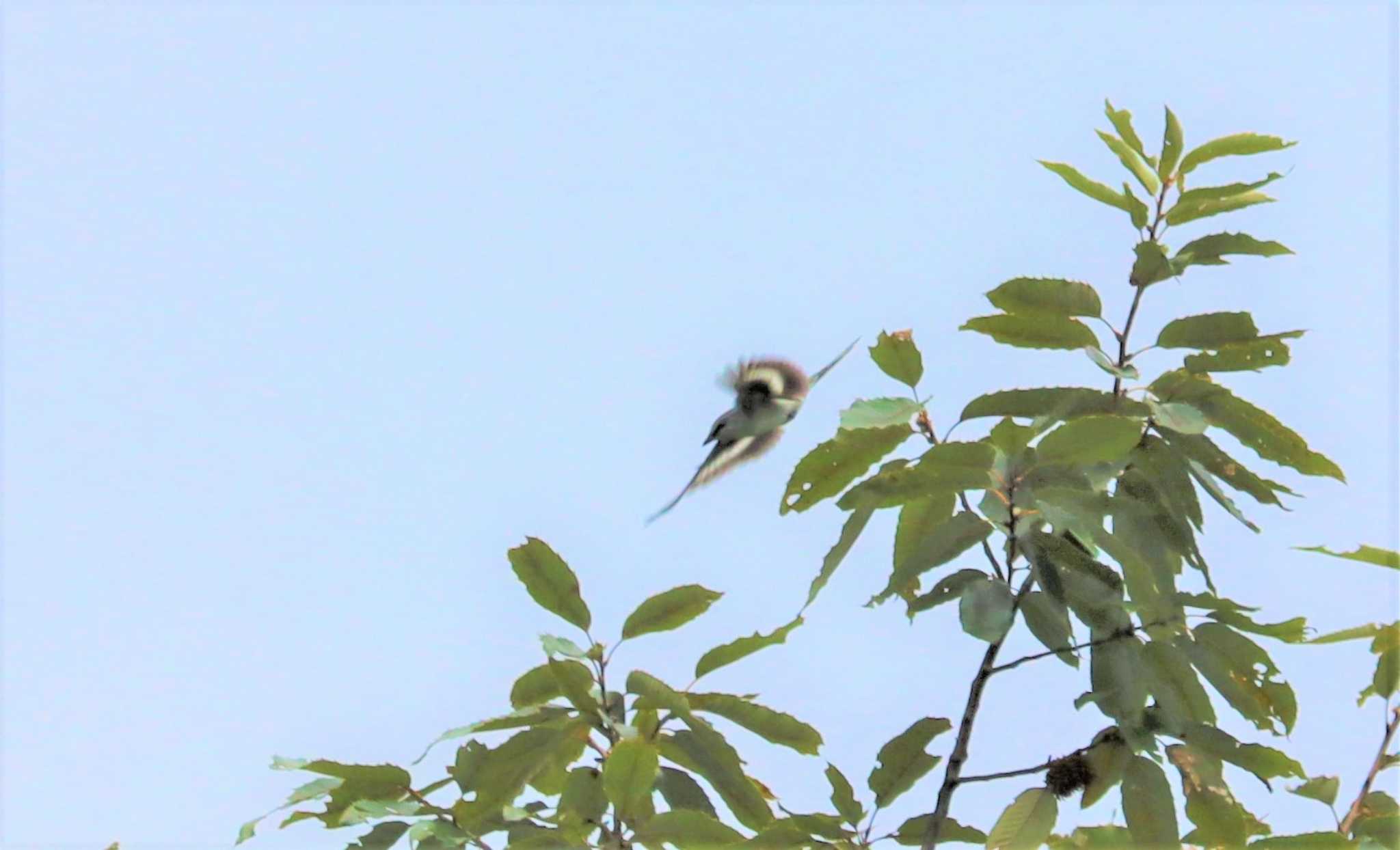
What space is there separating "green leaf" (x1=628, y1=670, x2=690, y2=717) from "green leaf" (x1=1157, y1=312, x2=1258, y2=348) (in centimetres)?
115

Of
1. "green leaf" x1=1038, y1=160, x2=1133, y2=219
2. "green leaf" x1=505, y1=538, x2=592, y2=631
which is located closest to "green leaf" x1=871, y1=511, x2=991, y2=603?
"green leaf" x1=505, y1=538, x2=592, y2=631

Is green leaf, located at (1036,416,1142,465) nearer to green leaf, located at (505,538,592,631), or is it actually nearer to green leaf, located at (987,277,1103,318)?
green leaf, located at (987,277,1103,318)

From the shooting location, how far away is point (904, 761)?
8.79 feet

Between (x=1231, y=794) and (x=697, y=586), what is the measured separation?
101 cm

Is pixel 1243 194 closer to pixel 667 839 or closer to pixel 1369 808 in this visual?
pixel 1369 808

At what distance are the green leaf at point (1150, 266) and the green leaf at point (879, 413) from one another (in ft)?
1.73

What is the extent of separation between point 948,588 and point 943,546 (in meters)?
0.13

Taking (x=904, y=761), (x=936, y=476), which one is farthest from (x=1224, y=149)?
(x=904, y=761)

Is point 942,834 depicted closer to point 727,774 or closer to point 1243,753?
point 727,774

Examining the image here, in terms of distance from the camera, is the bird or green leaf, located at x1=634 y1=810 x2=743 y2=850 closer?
green leaf, located at x1=634 y1=810 x2=743 y2=850

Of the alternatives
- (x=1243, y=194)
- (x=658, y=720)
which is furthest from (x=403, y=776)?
(x=1243, y=194)

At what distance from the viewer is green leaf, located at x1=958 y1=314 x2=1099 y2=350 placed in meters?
2.72

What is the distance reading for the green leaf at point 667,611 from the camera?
264cm

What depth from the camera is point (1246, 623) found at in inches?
101
